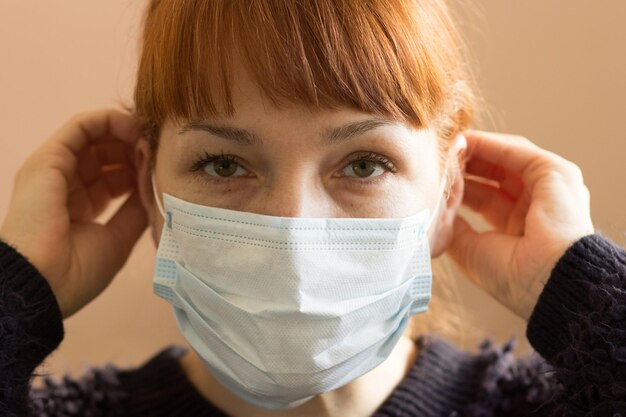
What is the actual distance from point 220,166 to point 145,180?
0.28 meters

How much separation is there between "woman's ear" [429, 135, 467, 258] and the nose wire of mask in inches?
5.6

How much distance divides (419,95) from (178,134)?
37 cm

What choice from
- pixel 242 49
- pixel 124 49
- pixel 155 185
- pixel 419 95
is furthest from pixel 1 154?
pixel 419 95

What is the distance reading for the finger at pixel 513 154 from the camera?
1510mm

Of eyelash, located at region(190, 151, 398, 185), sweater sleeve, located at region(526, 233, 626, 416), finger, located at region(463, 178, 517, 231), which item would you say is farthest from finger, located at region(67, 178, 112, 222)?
sweater sleeve, located at region(526, 233, 626, 416)

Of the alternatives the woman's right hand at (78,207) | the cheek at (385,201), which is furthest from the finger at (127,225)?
the cheek at (385,201)

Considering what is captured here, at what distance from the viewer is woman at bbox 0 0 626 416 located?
1.16 m

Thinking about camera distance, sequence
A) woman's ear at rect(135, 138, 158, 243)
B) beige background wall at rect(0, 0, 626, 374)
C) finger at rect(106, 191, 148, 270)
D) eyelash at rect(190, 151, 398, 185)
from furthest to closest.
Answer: beige background wall at rect(0, 0, 626, 374)
finger at rect(106, 191, 148, 270)
woman's ear at rect(135, 138, 158, 243)
eyelash at rect(190, 151, 398, 185)

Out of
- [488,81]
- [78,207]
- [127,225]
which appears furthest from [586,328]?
[78,207]

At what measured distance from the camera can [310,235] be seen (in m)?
1.17

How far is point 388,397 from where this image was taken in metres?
1.48

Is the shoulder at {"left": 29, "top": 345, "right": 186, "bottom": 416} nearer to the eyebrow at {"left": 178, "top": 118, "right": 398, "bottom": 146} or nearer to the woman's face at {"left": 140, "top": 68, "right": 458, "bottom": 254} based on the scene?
the woman's face at {"left": 140, "top": 68, "right": 458, "bottom": 254}

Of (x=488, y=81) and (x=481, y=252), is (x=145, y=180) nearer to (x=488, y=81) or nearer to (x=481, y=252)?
(x=481, y=252)

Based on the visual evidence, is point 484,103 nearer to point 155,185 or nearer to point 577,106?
point 577,106
